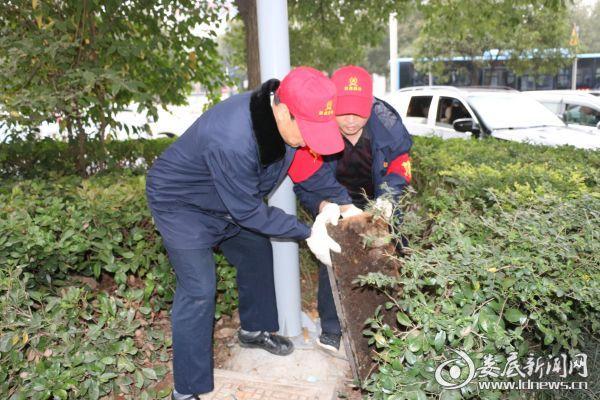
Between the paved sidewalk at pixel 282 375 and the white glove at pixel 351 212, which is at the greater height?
the white glove at pixel 351 212

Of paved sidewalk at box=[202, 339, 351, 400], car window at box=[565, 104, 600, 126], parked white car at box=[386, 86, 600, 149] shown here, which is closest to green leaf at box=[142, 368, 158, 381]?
paved sidewalk at box=[202, 339, 351, 400]

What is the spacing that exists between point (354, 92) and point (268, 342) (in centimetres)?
172

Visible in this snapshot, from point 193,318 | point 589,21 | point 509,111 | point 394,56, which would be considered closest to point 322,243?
point 193,318

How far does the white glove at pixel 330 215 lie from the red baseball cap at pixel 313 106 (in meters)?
0.53

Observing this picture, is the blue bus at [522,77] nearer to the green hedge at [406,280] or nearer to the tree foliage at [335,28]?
the tree foliage at [335,28]

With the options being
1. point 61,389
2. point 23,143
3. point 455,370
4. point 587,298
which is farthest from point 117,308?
point 23,143

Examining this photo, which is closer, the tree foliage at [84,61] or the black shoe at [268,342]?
the black shoe at [268,342]

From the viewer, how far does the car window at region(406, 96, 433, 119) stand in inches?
367

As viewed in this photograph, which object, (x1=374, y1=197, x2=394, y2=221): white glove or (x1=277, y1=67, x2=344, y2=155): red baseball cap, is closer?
(x1=277, y1=67, x2=344, y2=155): red baseball cap

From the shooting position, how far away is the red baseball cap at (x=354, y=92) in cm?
305

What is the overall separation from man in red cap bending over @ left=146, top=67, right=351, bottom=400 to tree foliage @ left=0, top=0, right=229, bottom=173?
4.15 feet

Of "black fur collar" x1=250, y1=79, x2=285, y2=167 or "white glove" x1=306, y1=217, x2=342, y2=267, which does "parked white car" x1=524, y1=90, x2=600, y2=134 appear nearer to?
"white glove" x1=306, y1=217, x2=342, y2=267

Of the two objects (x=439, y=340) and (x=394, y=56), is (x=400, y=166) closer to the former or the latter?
(x=439, y=340)

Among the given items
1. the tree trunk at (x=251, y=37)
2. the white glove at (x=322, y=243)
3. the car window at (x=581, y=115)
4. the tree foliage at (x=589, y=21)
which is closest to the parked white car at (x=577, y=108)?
the car window at (x=581, y=115)
